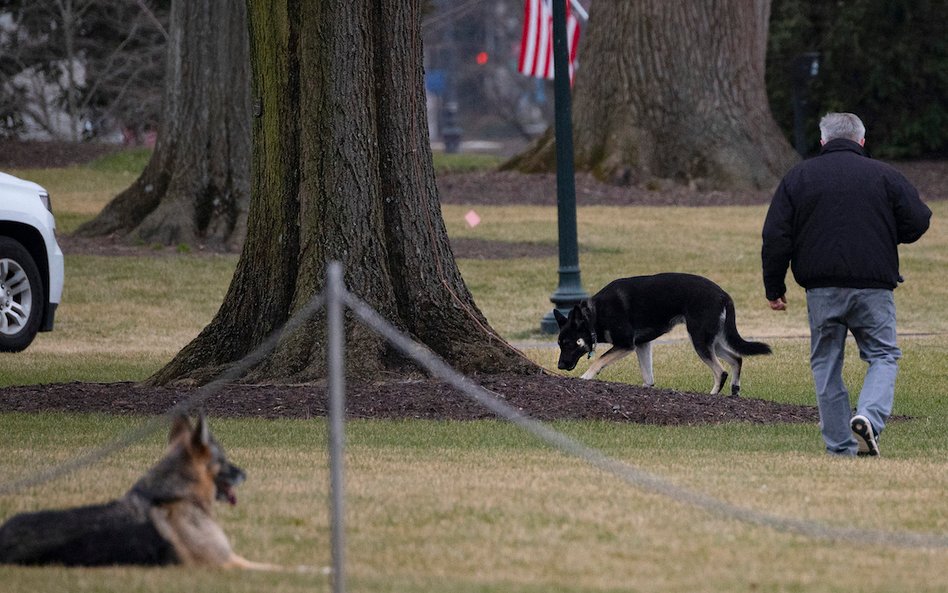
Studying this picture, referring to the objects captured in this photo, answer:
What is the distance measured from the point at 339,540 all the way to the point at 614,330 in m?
7.83

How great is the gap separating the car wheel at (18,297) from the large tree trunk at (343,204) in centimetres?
290

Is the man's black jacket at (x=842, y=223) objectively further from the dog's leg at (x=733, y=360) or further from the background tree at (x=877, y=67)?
the background tree at (x=877, y=67)

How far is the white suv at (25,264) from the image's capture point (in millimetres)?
13523

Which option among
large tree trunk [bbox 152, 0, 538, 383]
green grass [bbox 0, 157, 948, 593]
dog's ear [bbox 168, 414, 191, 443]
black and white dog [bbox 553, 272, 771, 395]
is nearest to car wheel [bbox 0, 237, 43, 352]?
green grass [bbox 0, 157, 948, 593]

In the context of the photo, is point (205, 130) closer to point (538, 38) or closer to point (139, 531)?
point (538, 38)

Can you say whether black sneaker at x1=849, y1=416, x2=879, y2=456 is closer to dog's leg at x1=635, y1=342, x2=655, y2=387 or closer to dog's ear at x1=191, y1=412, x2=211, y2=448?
dog's leg at x1=635, y1=342, x2=655, y2=387

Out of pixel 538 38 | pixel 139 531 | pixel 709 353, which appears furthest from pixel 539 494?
pixel 538 38

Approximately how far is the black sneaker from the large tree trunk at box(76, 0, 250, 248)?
44.4 ft

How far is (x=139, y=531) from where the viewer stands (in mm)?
5703

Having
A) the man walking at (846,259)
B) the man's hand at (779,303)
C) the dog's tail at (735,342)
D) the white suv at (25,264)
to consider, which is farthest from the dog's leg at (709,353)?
the white suv at (25,264)

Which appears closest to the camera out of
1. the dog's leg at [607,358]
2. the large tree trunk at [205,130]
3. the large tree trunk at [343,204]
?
the large tree trunk at [343,204]

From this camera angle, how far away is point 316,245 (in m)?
10.9

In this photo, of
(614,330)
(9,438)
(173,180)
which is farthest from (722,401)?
(173,180)

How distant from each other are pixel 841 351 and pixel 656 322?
348 centimetres
